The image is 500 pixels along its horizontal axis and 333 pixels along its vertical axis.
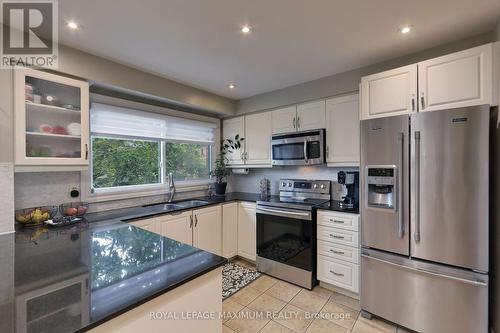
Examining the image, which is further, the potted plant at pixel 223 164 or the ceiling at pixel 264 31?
the potted plant at pixel 223 164

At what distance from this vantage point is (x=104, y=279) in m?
1.00

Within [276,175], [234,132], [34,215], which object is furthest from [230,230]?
[34,215]

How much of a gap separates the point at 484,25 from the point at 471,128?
84cm

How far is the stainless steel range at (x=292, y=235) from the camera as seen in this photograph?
258 cm

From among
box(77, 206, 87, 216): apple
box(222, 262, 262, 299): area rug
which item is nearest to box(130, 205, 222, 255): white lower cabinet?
box(222, 262, 262, 299): area rug

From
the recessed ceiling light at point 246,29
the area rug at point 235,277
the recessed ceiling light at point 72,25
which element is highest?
the recessed ceiling light at point 246,29

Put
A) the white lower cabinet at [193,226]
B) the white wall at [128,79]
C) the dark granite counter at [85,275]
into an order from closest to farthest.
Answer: the dark granite counter at [85,275] → the white wall at [128,79] → the white lower cabinet at [193,226]

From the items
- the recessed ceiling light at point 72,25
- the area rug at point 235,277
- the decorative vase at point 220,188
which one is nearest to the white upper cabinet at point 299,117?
the decorative vase at point 220,188

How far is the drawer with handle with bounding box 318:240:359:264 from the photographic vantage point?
7.71 feet

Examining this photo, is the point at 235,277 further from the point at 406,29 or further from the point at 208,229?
the point at 406,29

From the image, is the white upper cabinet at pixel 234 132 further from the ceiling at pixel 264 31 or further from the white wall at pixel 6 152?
the white wall at pixel 6 152

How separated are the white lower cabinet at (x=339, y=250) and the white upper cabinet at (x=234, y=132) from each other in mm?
1605

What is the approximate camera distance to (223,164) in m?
3.80

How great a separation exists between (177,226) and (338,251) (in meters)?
1.77
